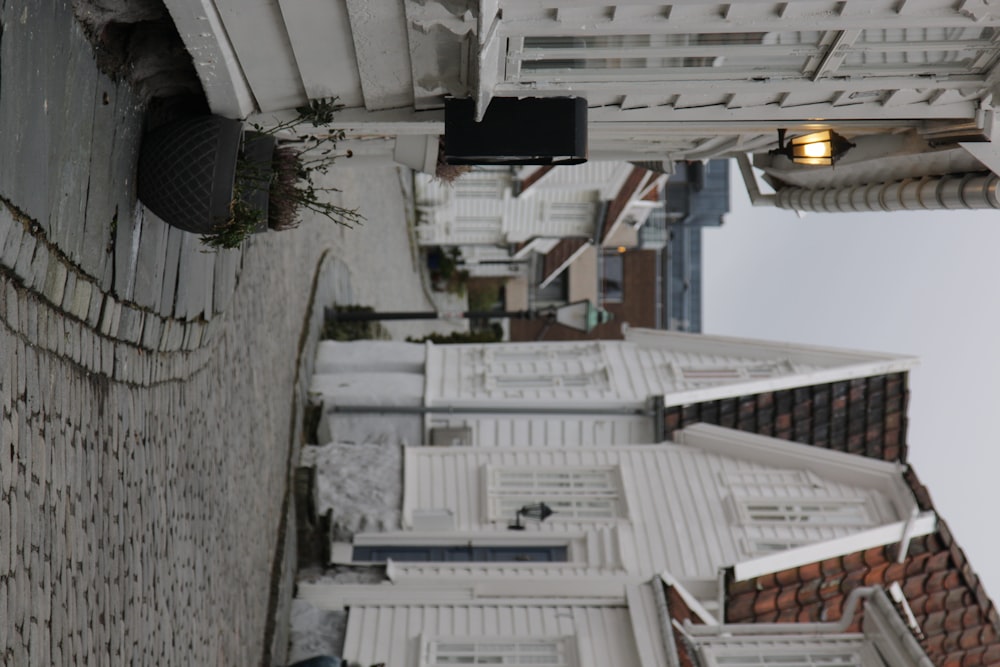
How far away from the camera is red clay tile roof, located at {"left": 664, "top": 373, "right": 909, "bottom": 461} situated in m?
16.4

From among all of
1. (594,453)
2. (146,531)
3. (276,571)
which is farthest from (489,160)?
(594,453)

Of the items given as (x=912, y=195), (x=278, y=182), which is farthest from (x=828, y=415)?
(x=278, y=182)

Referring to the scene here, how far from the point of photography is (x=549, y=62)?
7.12 m

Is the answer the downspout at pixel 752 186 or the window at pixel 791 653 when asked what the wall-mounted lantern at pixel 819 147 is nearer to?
the downspout at pixel 752 186

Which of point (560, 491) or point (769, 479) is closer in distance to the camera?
point (560, 491)

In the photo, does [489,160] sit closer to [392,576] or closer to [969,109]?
[969,109]

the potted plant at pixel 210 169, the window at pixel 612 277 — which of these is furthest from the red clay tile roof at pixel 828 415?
the window at pixel 612 277

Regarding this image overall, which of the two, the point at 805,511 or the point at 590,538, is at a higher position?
the point at 805,511

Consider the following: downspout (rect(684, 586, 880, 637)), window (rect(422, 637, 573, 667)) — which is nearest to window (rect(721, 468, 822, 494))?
downspout (rect(684, 586, 880, 637))

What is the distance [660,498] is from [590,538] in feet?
4.57

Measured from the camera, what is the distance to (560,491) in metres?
15.3

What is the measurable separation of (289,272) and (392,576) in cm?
462

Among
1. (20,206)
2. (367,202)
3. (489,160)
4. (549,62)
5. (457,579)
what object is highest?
(367,202)

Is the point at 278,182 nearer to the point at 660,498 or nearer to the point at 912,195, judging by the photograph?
the point at 912,195
